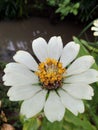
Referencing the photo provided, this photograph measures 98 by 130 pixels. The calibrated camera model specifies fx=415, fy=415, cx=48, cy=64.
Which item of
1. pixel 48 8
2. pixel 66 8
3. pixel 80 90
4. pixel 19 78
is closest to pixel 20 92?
pixel 19 78

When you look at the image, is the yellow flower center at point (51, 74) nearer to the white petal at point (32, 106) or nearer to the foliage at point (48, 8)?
the white petal at point (32, 106)

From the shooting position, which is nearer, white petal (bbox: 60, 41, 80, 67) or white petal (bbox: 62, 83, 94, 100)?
white petal (bbox: 62, 83, 94, 100)

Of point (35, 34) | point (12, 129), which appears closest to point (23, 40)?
point (35, 34)

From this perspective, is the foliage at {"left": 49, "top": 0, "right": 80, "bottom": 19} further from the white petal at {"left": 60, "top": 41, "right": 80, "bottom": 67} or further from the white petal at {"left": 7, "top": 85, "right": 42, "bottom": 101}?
the white petal at {"left": 7, "top": 85, "right": 42, "bottom": 101}

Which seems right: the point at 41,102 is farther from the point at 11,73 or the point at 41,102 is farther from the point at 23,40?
the point at 23,40

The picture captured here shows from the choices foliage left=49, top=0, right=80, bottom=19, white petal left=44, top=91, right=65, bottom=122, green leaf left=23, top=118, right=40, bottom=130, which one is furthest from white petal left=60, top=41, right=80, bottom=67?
foliage left=49, top=0, right=80, bottom=19
